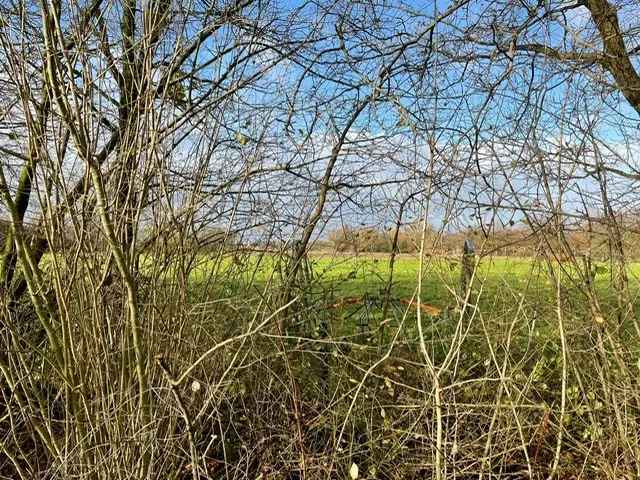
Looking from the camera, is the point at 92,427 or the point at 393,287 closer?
the point at 92,427

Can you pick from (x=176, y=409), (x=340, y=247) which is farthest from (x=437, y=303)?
(x=176, y=409)

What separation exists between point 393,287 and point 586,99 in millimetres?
1634

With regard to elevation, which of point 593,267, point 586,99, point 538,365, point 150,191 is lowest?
point 538,365

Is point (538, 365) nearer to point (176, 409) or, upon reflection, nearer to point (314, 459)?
point (314, 459)

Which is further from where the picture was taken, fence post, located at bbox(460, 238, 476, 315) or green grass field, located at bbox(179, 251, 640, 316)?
fence post, located at bbox(460, 238, 476, 315)

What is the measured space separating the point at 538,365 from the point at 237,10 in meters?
2.64

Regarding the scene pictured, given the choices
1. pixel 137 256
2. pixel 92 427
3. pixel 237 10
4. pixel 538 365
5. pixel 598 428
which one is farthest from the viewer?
pixel 237 10

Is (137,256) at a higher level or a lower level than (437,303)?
higher

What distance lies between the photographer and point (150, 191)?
258cm

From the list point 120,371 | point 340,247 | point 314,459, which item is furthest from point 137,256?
point 340,247

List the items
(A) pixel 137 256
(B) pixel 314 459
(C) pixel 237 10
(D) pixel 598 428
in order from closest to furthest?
(A) pixel 137 256 → (B) pixel 314 459 → (D) pixel 598 428 → (C) pixel 237 10

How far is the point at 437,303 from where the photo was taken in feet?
13.3

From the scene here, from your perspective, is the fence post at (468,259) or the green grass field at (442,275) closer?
the green grass field at (442,275)

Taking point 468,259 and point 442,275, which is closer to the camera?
point 442,275
